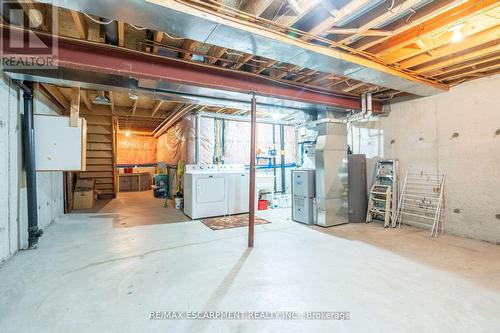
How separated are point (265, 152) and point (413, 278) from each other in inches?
193

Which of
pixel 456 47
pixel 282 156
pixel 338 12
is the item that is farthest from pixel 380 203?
pixel 338 12

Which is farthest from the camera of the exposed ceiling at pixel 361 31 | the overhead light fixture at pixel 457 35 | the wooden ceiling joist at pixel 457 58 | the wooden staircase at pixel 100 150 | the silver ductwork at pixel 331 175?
the wooden staircase at pixel 100 150

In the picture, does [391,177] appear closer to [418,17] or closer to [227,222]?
[418,17]

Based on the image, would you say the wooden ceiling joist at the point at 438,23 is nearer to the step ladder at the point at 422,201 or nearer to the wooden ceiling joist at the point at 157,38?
the wooden ceiling joist at the point at 157,38

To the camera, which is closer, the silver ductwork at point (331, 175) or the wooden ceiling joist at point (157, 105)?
the silver ductwork at point (331, 175)

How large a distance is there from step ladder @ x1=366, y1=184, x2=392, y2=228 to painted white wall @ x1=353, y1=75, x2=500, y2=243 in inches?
19.5

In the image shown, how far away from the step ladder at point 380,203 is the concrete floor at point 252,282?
2.63 ft

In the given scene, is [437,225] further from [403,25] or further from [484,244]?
[403,25]

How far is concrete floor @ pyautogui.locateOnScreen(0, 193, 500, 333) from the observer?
68.8 inches

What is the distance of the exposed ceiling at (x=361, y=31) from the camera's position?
2.03 metres

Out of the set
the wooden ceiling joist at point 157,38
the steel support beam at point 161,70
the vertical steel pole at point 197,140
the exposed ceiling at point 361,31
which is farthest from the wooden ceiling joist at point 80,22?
the vertical steel pole at point 197,140

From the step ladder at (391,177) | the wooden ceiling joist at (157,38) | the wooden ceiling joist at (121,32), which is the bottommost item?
the step ladder at (391,177)

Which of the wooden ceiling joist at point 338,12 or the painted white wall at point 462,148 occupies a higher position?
the wooden ceiling joist at point 338,12

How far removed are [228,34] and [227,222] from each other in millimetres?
3454
